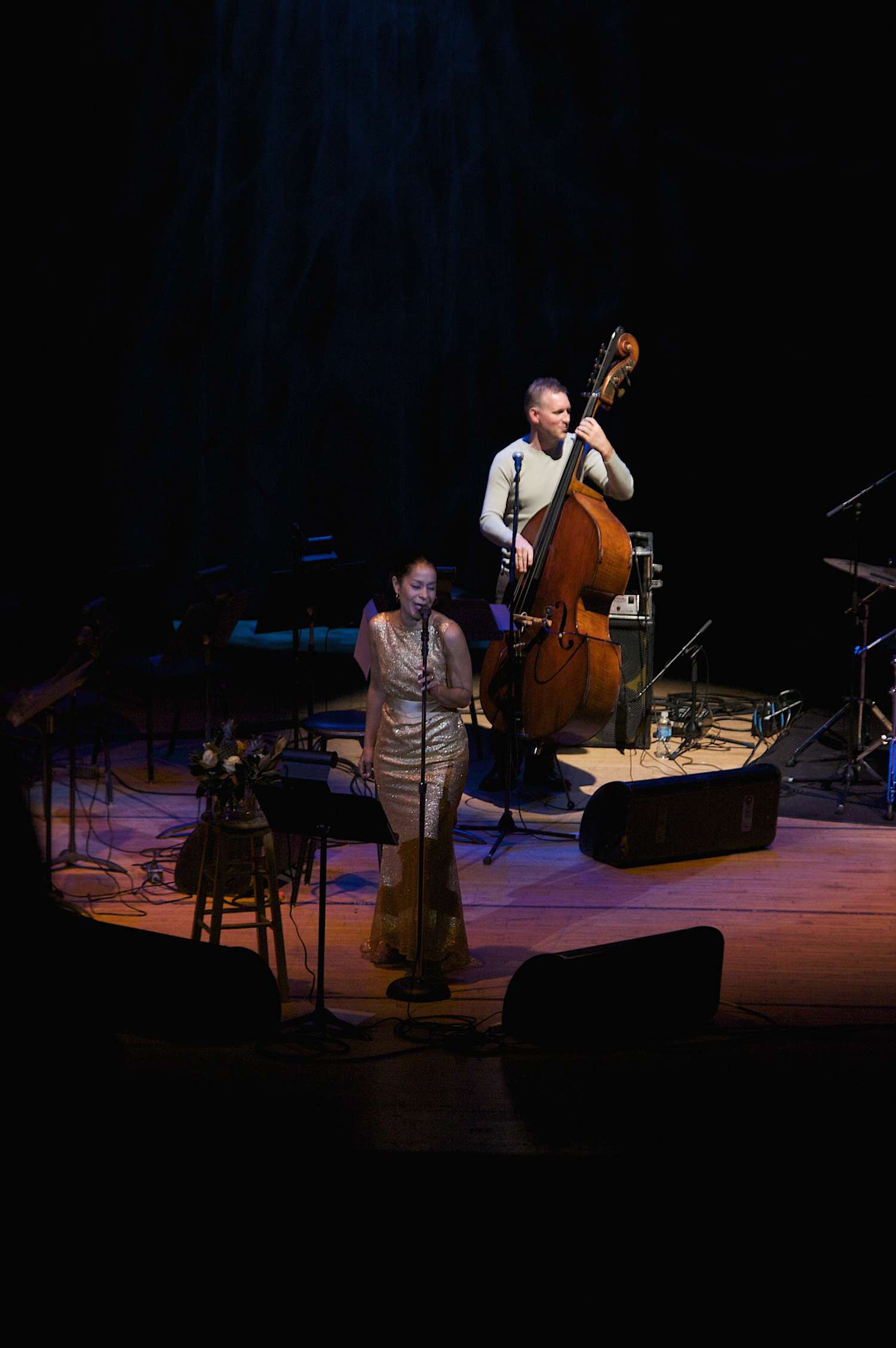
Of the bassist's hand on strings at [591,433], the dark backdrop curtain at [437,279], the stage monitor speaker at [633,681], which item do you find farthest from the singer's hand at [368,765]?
the dark backdrop curtain at [437,279]

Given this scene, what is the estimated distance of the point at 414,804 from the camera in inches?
173

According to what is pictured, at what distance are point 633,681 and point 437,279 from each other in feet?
14.1

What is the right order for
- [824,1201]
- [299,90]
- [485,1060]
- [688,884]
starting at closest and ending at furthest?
[824,1201]
[485,1060]
[688,884]
[299,90]

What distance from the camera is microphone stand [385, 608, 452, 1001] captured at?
4.07 meters

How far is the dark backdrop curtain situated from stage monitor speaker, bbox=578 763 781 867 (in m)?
3.57

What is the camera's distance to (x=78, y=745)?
287 inches

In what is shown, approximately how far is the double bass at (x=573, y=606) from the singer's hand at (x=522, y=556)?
3 centimetres

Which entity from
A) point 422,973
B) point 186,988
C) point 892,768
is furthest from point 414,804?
point 892,768

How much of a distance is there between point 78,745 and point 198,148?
5.18 meters

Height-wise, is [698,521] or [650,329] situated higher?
[650,329]

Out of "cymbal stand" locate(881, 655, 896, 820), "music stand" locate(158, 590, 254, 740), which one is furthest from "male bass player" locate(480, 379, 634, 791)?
"cymbal stand" locate(881, 655, 896, 820)

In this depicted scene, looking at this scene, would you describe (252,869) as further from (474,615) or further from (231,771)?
(474,615)

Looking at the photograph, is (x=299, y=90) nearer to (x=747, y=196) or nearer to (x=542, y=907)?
(x=747, y=196)

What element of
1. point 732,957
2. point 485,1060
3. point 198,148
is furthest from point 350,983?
point 198,148
